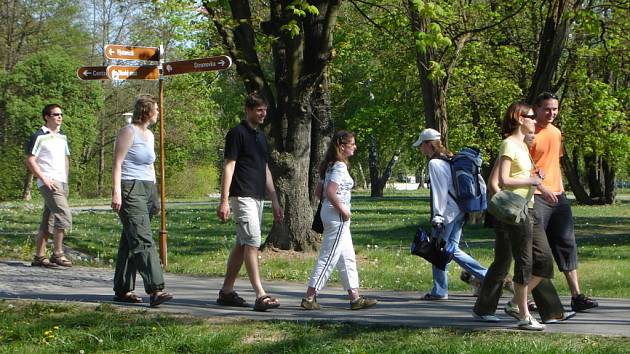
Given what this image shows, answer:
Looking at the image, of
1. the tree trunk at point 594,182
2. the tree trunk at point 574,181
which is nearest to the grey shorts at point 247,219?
the tree trunk at point 574,181

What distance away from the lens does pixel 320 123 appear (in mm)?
16828

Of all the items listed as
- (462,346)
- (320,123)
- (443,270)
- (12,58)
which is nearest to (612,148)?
(320,123)

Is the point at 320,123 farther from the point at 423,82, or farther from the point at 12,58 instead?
the point at 12,58

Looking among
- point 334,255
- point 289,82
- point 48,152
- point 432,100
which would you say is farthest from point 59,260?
point 432,100

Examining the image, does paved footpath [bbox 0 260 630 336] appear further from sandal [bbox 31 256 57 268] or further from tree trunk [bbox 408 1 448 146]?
tree trunk [bbox 408 1 448 146]

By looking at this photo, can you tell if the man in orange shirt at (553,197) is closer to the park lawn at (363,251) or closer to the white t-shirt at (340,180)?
the white t-shirt at (340,180)

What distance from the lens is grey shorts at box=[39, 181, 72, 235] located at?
12047mm

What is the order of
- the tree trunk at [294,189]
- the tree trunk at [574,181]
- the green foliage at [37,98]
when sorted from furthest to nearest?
the green foliage at [37,98], the tree trunk at [574,181], the tree trunk at [294,189]

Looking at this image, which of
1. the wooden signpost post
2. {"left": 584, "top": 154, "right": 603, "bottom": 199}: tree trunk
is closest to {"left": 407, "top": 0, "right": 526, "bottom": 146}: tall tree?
the wooden signpost post

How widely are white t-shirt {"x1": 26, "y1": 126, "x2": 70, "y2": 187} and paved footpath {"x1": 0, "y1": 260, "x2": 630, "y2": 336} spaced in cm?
125

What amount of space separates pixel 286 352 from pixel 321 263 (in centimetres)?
217

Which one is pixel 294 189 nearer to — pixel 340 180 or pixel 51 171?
pixel 51 171

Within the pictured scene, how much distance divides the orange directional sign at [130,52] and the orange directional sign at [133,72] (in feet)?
0.41

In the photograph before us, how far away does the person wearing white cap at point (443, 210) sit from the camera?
960 centimetres
